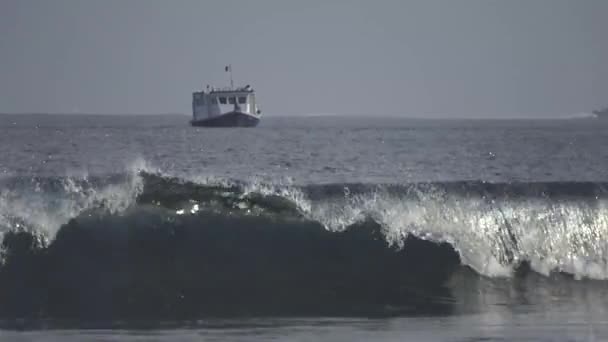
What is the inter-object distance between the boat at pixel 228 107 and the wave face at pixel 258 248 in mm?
112737

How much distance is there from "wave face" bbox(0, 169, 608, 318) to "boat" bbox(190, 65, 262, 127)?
113 meters

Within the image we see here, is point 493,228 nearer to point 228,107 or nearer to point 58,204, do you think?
point 58,204

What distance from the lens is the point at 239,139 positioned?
4350 inches

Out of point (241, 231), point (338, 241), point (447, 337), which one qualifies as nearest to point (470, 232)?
point (338, 241)

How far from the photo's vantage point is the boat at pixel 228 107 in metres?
141

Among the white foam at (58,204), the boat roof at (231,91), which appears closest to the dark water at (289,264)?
the white foam at (58,204)

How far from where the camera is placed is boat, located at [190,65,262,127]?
14138cm

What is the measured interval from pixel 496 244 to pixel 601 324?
597 centimetres

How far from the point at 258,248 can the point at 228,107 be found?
11747cm

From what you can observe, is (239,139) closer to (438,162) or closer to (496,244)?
(438,162)

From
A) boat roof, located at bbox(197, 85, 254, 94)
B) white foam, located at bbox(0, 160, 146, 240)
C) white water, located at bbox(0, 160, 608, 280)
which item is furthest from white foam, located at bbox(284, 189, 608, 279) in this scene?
boat roof, located at bbox(197, 85, 254, 94)

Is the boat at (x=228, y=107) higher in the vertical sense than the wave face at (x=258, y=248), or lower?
higher

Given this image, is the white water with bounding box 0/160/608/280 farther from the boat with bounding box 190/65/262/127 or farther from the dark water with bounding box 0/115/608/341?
the boat with bounding box 190/65/262/127

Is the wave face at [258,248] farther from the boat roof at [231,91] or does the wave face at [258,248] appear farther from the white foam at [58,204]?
the boat roof at [231,91]
